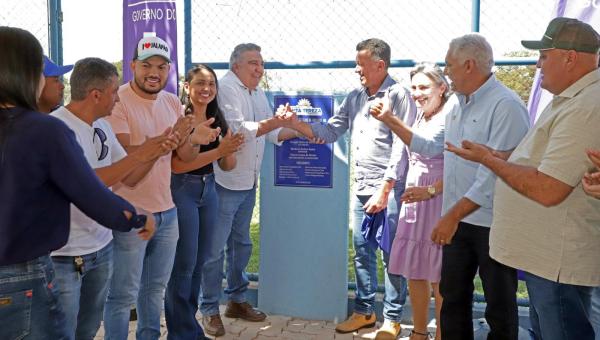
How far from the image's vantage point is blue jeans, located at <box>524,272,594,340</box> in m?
2.72

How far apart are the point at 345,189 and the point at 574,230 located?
7.66 ft

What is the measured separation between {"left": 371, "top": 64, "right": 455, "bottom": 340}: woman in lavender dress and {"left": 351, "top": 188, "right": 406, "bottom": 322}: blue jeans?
0.34 m

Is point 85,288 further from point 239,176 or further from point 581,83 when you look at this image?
point 581,83

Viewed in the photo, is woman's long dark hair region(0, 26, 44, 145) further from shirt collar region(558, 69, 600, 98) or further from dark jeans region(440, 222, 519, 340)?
dark jeans region(440, 222, 519, 340)

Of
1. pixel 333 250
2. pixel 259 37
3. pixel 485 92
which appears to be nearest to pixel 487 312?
pixel 485 92

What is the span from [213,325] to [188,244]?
1.04 metres

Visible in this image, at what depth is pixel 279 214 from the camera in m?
4.92

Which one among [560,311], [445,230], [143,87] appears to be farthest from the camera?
[143,87]

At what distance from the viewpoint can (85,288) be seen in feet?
9.41

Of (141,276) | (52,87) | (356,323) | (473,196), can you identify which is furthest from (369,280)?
(52,87)

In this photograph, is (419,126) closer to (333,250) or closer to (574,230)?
(333,250)

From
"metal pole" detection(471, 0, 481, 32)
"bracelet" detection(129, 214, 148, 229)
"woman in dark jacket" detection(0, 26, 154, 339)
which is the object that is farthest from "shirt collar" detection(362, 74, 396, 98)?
"woman in dark jacket" detection(0, 26, 154, 339)

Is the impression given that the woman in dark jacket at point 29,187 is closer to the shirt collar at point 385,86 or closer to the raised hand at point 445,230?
the raised hand at point 445,230

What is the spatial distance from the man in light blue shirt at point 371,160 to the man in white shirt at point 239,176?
1.11ft
